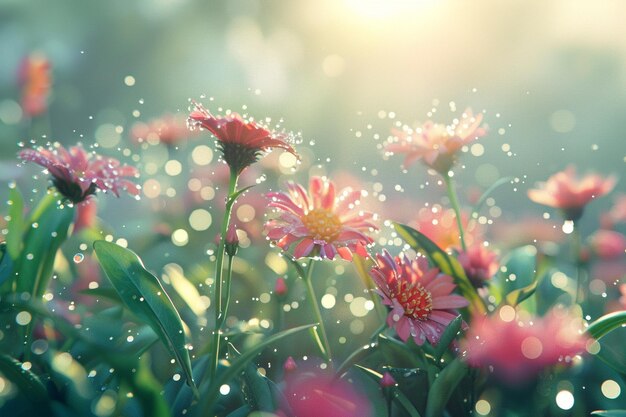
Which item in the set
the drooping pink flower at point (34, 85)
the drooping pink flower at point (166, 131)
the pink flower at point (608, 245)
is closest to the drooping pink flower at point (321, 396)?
the pink flower at point (608, 245)

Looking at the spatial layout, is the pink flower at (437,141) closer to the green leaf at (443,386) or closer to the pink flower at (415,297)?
the pink flower at (415,297)

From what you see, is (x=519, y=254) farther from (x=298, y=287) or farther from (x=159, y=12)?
(x=159, y=12)

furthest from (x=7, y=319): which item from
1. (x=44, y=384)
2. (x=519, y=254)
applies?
(x=519, y=254)

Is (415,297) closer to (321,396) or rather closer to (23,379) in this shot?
(321,396)

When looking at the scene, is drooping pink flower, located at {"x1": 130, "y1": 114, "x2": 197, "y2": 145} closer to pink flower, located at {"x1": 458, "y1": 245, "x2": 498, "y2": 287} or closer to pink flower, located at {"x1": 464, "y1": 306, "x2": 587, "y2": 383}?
pink flower, located at {"x1": 458, "y1": 245, "x2": 498, "y2": 287}

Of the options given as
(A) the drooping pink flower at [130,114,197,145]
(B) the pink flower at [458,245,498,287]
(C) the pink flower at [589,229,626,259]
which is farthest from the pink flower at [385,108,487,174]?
(A) the drooping pink flower at [130,114,197,145]
